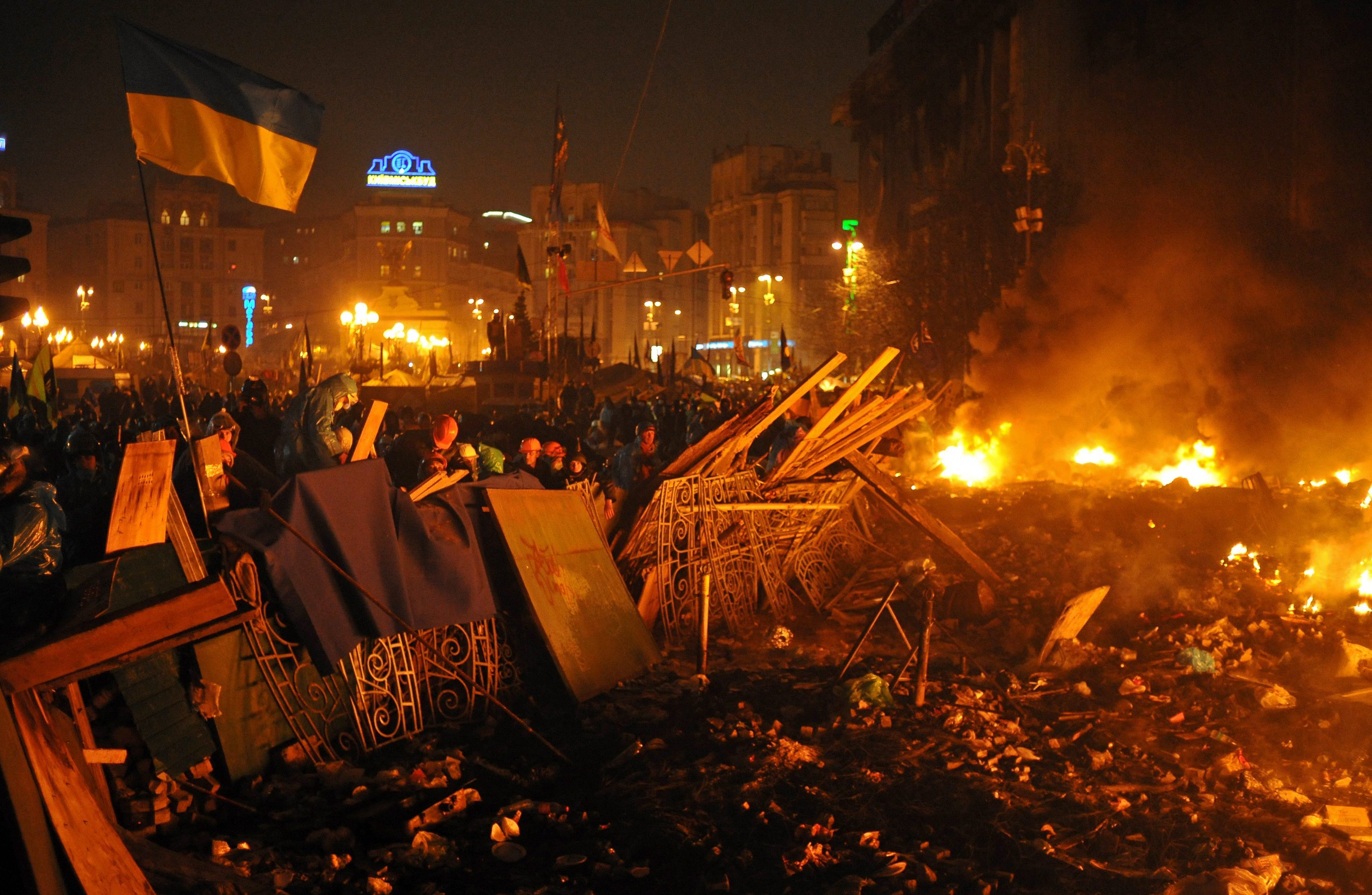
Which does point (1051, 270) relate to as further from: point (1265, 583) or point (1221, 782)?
point (1221, 782)

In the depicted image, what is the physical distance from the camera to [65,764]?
4.38 meters

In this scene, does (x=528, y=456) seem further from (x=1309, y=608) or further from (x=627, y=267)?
(x=627, y=267)

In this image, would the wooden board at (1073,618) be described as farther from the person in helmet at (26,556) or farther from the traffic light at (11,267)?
the traffic light at (11,267)

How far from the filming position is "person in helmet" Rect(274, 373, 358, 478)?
8.09 meters

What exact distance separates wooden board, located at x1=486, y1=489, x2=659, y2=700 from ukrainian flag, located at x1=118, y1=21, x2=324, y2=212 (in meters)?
3.04

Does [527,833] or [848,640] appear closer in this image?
[527,833]

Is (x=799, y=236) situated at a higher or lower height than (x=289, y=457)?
higher

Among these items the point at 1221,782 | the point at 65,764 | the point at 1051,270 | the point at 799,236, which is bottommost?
the point at 1221,782

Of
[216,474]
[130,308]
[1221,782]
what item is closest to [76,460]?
[216,474]

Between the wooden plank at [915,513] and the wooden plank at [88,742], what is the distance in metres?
7.81

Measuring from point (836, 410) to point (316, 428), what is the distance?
564 centimetres

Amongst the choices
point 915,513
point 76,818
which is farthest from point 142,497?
point 915,513

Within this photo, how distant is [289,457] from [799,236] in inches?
3363

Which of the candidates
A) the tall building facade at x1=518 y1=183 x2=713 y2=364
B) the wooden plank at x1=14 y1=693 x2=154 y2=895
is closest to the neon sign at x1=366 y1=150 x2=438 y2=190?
the tall building facade at x1=518 y1=183 x2=713 y2=364
